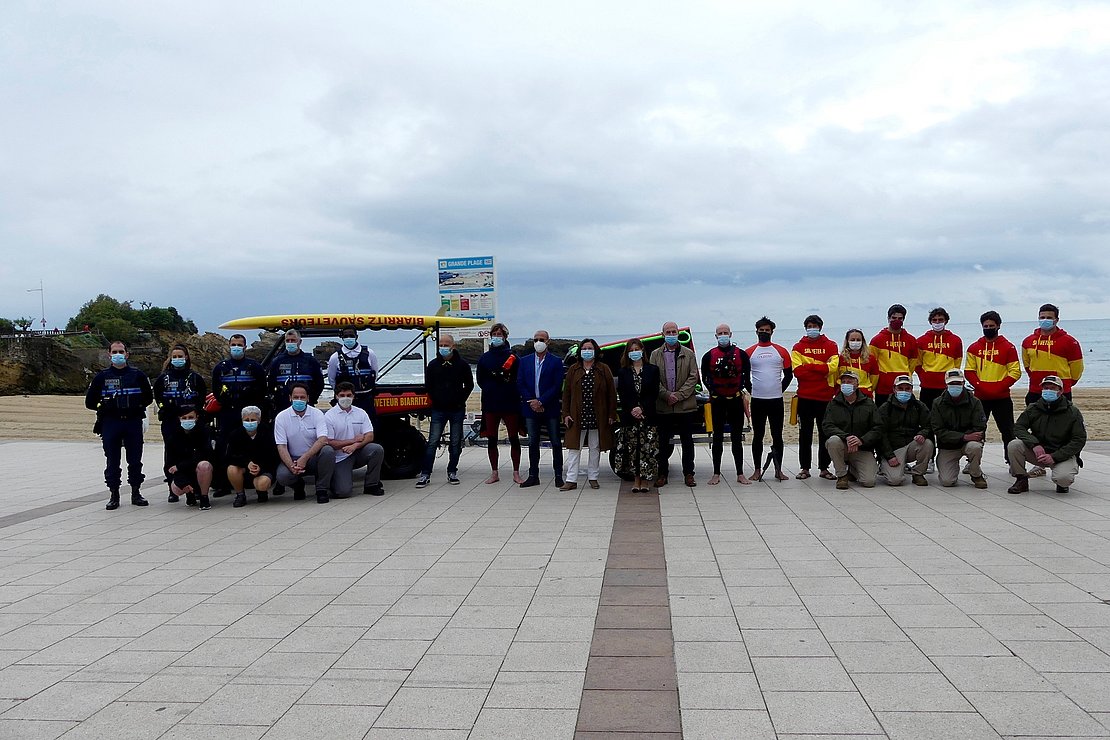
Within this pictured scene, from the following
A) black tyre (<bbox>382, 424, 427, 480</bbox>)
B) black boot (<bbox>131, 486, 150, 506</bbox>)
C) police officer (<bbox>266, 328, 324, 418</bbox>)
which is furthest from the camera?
black tyre (<bbox>382, 424, 427, 480</bbox>)

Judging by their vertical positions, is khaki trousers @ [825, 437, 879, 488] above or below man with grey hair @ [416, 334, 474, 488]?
below

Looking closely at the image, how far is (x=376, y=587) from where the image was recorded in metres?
6.26

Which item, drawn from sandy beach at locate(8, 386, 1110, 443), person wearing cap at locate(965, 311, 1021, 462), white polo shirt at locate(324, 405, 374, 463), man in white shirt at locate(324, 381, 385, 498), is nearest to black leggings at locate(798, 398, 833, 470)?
person wearing cap at locate(965, 311, 1021, 462)

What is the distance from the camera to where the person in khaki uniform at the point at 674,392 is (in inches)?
414

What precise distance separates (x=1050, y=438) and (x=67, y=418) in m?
24.7

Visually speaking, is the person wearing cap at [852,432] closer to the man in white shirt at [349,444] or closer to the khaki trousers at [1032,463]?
the khaki trousers at [1032,463]

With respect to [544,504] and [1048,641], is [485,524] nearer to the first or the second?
[544,504]

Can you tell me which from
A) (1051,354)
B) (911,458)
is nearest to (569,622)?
(911,458)

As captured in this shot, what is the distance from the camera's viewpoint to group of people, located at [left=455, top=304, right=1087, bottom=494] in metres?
10.3

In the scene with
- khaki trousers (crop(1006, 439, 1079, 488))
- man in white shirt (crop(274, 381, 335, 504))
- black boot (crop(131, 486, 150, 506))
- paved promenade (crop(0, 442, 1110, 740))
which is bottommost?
paved promenade (crop(0, 442, 1110, 740))

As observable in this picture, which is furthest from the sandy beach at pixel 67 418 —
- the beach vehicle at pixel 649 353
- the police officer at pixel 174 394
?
the police officer at pixel 174 394

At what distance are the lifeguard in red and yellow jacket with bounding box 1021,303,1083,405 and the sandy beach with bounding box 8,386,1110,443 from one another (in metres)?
7.06

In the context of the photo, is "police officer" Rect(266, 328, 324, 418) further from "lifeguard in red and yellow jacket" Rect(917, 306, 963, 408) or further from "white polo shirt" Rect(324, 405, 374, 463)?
"lifeguard in red and yellow jacket" Rect(917, 306, 963, 408)

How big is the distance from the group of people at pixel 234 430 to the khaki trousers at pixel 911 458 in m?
5.97
